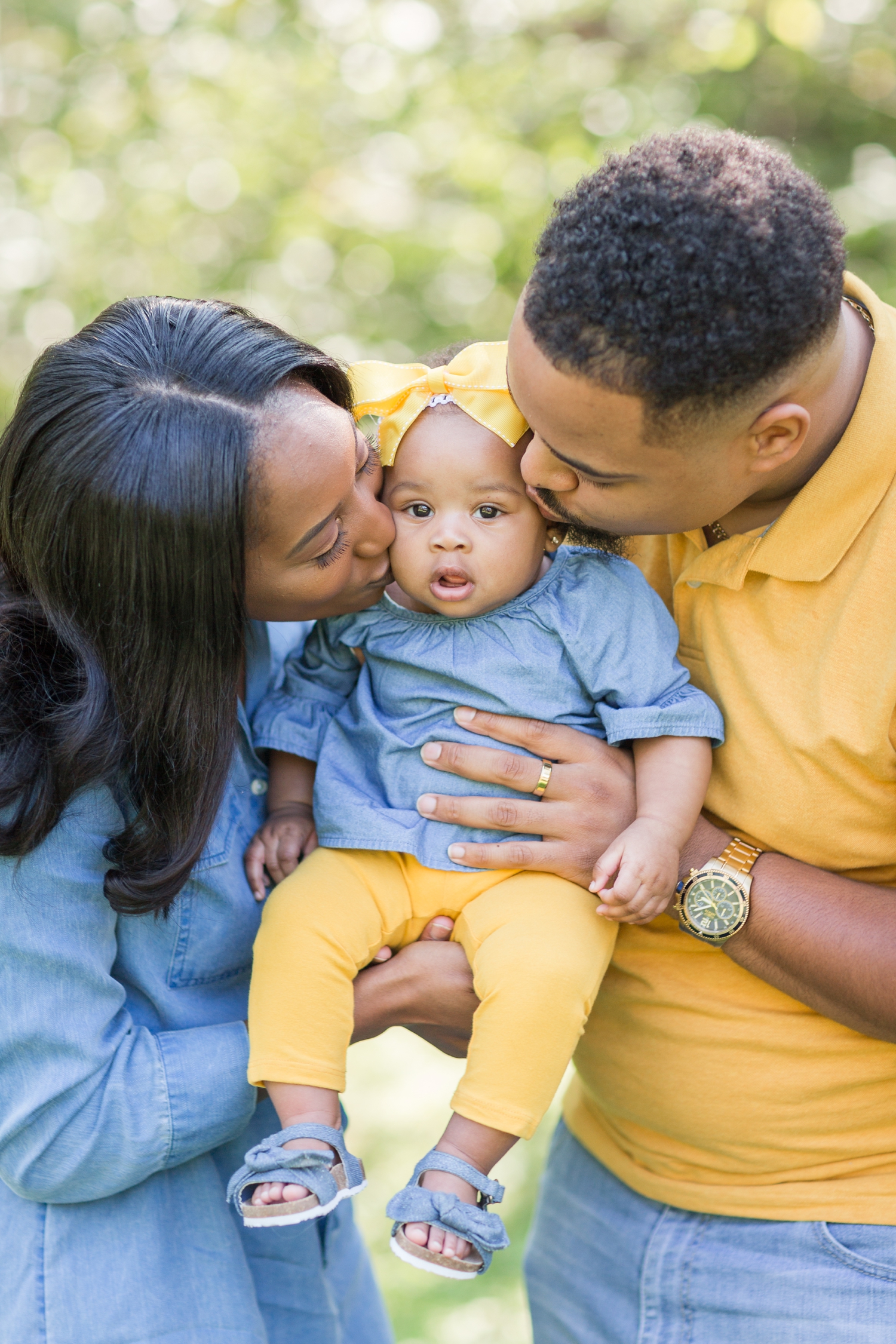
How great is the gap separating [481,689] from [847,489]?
2.25 feet

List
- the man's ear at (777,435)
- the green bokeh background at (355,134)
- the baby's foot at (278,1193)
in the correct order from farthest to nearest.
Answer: the green bokeh background at (355,134) < the baby's foot at (278,1193) < the man's ear at (777,435)

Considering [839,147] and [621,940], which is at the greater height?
[839,147]

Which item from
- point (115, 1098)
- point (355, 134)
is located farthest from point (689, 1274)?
point (355, 134)

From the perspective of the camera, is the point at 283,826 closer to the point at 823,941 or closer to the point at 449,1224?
the point at 449,1224

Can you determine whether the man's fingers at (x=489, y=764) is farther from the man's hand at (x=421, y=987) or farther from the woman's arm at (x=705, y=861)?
the man's hand at (x=421, y=987)

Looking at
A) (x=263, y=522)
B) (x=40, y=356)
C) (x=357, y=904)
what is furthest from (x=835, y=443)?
(x=40, y=356)

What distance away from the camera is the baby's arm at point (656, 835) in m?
1.82

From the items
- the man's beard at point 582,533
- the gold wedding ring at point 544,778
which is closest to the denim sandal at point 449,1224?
the gold wedding ring at point 544,778

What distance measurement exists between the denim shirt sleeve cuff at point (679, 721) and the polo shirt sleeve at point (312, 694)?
0.54 metres

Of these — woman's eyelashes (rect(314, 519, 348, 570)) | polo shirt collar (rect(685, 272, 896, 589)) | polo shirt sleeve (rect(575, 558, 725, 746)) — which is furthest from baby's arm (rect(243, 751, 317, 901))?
polo shirt collar (rect(685, 272, 896, 589))

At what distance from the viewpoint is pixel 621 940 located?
205cm

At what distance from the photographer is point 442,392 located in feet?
6.59

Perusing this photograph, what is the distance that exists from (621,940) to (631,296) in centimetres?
112

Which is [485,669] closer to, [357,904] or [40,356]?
[357,904]
